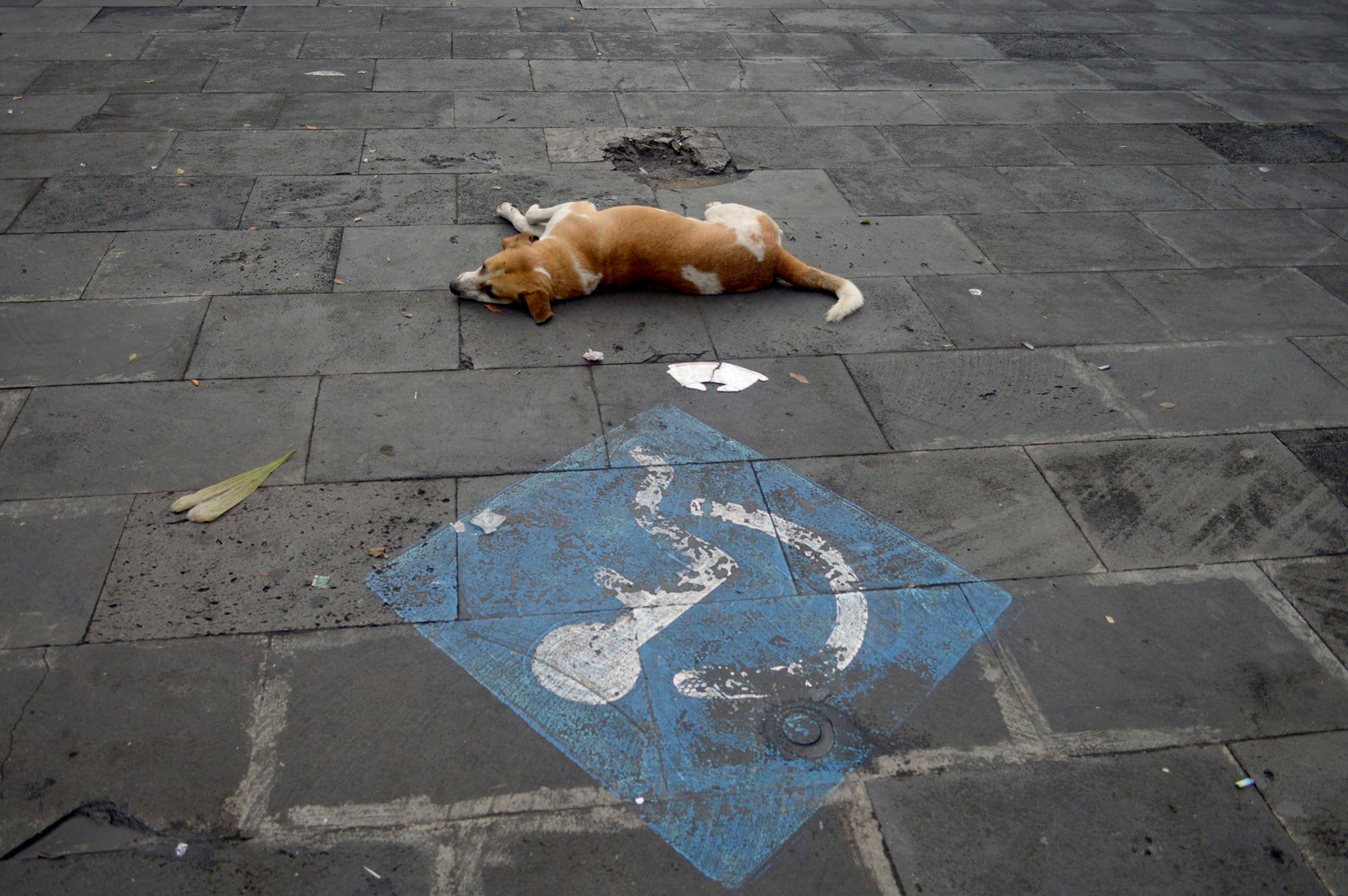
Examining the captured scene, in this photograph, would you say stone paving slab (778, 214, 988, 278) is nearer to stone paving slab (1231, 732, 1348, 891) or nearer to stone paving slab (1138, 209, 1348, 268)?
stone paving slab (1138, 209, 1348, 268)

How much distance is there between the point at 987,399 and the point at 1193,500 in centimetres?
132

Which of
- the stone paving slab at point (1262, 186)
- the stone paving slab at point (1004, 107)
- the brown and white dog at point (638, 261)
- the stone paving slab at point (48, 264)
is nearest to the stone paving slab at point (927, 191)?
the stone paving slab at point (1004, 107)

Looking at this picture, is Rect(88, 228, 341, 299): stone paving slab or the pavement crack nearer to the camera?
the pavement crack

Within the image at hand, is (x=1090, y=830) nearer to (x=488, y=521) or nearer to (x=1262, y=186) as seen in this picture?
(x=488, y=521)

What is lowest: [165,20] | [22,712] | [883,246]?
[22,712]

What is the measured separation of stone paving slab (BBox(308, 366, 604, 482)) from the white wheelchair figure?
2.70 feet

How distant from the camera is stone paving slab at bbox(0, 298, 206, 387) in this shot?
18.0ft

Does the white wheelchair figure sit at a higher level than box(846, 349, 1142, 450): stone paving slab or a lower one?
lower

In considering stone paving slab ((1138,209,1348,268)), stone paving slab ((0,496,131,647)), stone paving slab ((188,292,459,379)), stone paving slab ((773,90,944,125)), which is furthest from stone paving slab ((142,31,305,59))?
stone paving slab ((1138,209,1348,268))

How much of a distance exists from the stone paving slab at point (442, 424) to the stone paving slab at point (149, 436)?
0.18 metres

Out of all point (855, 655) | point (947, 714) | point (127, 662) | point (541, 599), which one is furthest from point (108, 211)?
point (947, 714)

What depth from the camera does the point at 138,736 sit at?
12.0ft

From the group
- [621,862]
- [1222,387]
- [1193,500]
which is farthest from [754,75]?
[621,862]

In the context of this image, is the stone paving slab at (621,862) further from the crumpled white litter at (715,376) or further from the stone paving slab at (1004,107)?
the stone paving slab at (1004,107)
